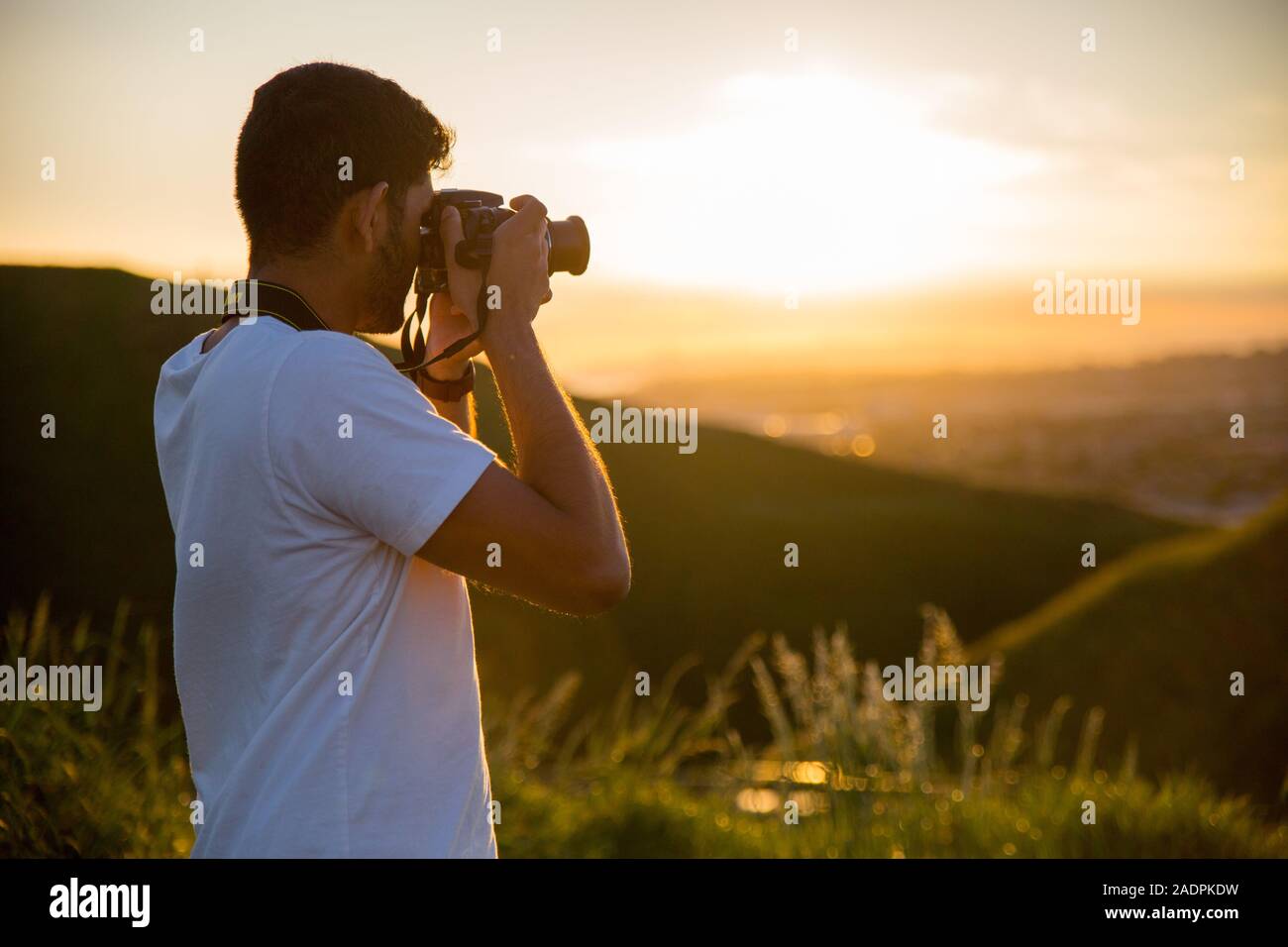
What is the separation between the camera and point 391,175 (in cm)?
208

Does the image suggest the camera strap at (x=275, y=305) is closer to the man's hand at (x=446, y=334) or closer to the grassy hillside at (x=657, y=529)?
the man's hand at (x=446, y=334)

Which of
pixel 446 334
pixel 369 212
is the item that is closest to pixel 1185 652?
pixel 446 334

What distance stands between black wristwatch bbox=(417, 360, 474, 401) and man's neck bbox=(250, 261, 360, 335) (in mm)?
400

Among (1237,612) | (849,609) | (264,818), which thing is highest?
(264,818)

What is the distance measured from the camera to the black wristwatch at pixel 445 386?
246 centimetres

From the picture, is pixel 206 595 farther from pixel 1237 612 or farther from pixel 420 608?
pixel 1237 612

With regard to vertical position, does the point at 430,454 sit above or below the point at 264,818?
above

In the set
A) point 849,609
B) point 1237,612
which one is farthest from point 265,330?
point 849,609

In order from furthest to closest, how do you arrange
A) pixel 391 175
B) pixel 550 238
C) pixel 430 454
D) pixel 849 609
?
pixel 849 609, pixel 550 238, pixel 391 175, pixel 430 454

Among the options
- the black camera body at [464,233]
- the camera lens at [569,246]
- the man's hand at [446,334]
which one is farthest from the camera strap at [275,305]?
the camera lens at [569,246]

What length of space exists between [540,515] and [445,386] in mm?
730

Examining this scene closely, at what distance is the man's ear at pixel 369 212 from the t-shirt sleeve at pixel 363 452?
13.9 inches

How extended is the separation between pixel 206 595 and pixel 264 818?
38 centimetres

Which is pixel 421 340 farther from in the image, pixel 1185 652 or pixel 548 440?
pixel 1185 652
